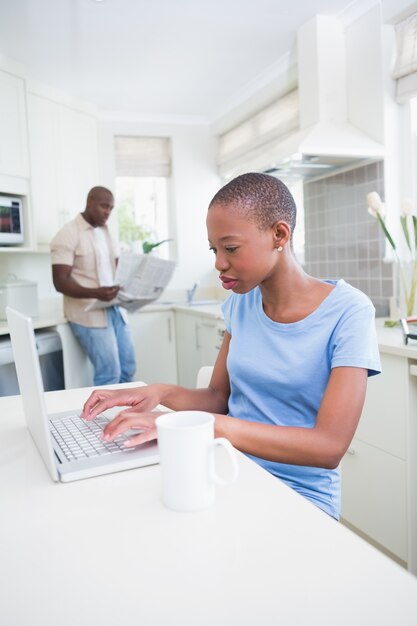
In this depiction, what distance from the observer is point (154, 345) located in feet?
13.7

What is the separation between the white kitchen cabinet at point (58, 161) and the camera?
3.62m

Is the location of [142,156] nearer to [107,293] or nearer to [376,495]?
[107,293]

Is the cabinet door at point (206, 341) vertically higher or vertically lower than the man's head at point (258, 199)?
lower

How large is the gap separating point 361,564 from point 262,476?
263 millimetres

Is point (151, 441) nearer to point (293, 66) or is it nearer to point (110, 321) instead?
point (110, 321)

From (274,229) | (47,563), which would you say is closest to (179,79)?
(274,229)

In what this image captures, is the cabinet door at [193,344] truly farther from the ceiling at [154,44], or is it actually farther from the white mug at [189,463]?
the white mug at [189,463]

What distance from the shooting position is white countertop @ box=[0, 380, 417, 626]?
1.59 feet

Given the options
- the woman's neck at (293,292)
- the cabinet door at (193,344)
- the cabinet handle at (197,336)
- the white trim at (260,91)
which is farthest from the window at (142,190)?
the woman's neck at (293,292)

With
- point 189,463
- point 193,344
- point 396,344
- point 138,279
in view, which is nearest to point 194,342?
point 193,344

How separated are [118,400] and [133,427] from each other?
0.65 ft

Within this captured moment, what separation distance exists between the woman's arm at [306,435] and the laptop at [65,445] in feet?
0.46

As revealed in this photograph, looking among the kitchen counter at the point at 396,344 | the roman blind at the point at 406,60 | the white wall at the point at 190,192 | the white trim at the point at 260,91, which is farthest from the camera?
the white wall at the point at 190,192

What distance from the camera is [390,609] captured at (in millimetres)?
479
